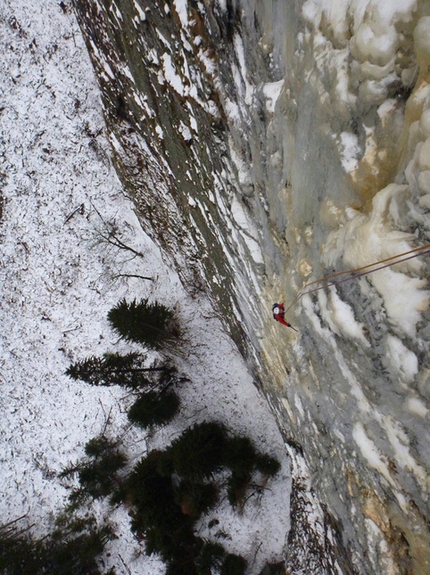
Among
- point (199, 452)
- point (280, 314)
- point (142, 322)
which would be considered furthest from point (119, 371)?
point (280, 314)

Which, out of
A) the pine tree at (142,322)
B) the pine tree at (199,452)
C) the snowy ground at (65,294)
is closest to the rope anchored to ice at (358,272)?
the pine tree at (142,322)

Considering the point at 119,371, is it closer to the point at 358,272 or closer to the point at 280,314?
the point at 280,314

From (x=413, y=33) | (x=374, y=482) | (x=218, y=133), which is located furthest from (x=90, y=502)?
(x=413, y=33)

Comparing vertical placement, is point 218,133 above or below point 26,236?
below

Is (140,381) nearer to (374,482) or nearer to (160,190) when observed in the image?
(160,190)

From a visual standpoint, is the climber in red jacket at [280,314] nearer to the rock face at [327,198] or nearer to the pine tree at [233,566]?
the rock face at [327,198]

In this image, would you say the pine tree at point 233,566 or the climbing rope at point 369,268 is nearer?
the climbing rope at point 369,268
